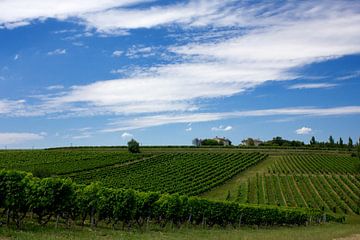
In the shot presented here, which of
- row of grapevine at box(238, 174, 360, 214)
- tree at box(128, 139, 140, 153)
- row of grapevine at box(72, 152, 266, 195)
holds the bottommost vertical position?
row of grapevine at box(238, 174, 360, 214)

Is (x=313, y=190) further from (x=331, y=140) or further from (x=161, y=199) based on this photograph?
(x=331, y=140)

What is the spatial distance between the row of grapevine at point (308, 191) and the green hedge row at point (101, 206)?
25.3 meters

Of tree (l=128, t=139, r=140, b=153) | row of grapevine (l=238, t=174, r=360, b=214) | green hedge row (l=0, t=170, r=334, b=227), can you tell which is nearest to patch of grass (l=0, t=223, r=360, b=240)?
green hedge row (l=0, t=170, r=334, b=227)

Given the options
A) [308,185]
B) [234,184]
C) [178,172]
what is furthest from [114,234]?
[308,185]

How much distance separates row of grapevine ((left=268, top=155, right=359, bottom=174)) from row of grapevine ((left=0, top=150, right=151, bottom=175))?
110ft

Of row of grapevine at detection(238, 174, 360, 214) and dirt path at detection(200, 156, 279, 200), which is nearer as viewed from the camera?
row of grapevine at detection(238, 174, 360, 214)

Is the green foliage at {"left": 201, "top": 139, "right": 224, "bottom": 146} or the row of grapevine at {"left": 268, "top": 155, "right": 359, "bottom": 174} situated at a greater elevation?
the green foliage at {"left": 201, "top": 139, "right": 224, "bottom": 146}

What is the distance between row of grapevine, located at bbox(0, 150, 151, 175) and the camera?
295 feet

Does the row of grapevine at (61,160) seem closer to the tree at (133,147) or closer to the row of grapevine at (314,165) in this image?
the tree at (133,147)

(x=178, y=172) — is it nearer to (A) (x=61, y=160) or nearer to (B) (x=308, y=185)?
(B) (x=308, y=185)

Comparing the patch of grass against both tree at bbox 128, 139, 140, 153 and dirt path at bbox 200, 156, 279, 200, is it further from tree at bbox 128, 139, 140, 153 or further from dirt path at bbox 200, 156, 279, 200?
tree at bbox 128, 139, 140, 153

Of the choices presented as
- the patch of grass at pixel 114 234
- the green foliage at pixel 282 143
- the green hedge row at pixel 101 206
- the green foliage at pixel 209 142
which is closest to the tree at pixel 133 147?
the green foliage at pixel 209 142

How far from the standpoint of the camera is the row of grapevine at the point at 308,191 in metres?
78.2

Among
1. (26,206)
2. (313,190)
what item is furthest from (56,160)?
(26,206)
